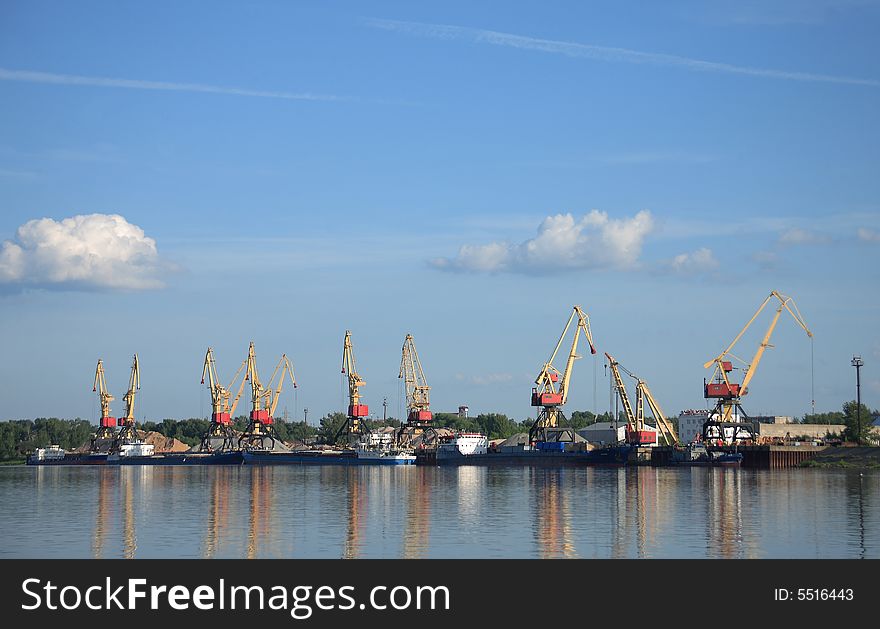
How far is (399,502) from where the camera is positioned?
81.8 m

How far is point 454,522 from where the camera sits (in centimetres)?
6247

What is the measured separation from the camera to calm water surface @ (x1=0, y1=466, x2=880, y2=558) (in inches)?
1903

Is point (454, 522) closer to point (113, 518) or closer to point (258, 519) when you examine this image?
point (258, 519)

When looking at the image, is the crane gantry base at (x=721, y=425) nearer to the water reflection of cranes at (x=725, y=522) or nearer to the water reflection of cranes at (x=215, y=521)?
the water reflection of cranes at (x=725, y=522)

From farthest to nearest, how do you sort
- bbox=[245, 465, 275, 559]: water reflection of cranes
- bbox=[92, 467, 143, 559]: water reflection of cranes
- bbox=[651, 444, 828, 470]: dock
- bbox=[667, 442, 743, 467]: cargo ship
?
bbox=[667, 442, 743, 467]: cargo ship < bbox=[651, 444, 828, 470]: dock < bbox=[245, 465, 275, 559]: water reflection of cranes < bbox=[92, 467, 143, 559]: water reflection of cranes

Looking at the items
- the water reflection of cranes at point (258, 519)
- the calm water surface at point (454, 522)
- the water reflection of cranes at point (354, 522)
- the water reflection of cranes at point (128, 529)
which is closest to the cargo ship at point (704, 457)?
the calm water surface at point (454, 522)

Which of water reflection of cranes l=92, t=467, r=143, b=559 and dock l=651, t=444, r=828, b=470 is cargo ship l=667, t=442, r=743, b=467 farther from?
water reflection of cranes l=92, t=467, r=143, b=559

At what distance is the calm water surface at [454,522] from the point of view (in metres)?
48.3

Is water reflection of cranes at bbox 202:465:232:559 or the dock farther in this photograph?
the dock

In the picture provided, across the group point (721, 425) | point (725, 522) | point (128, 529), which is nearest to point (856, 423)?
point (721, 425)

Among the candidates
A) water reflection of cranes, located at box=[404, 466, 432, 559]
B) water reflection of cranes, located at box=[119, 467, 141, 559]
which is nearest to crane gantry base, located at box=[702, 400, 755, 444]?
water reflection of cranes, located at box=[404, 466, 432, 559]

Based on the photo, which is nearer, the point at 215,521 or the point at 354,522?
the point at 354,522
